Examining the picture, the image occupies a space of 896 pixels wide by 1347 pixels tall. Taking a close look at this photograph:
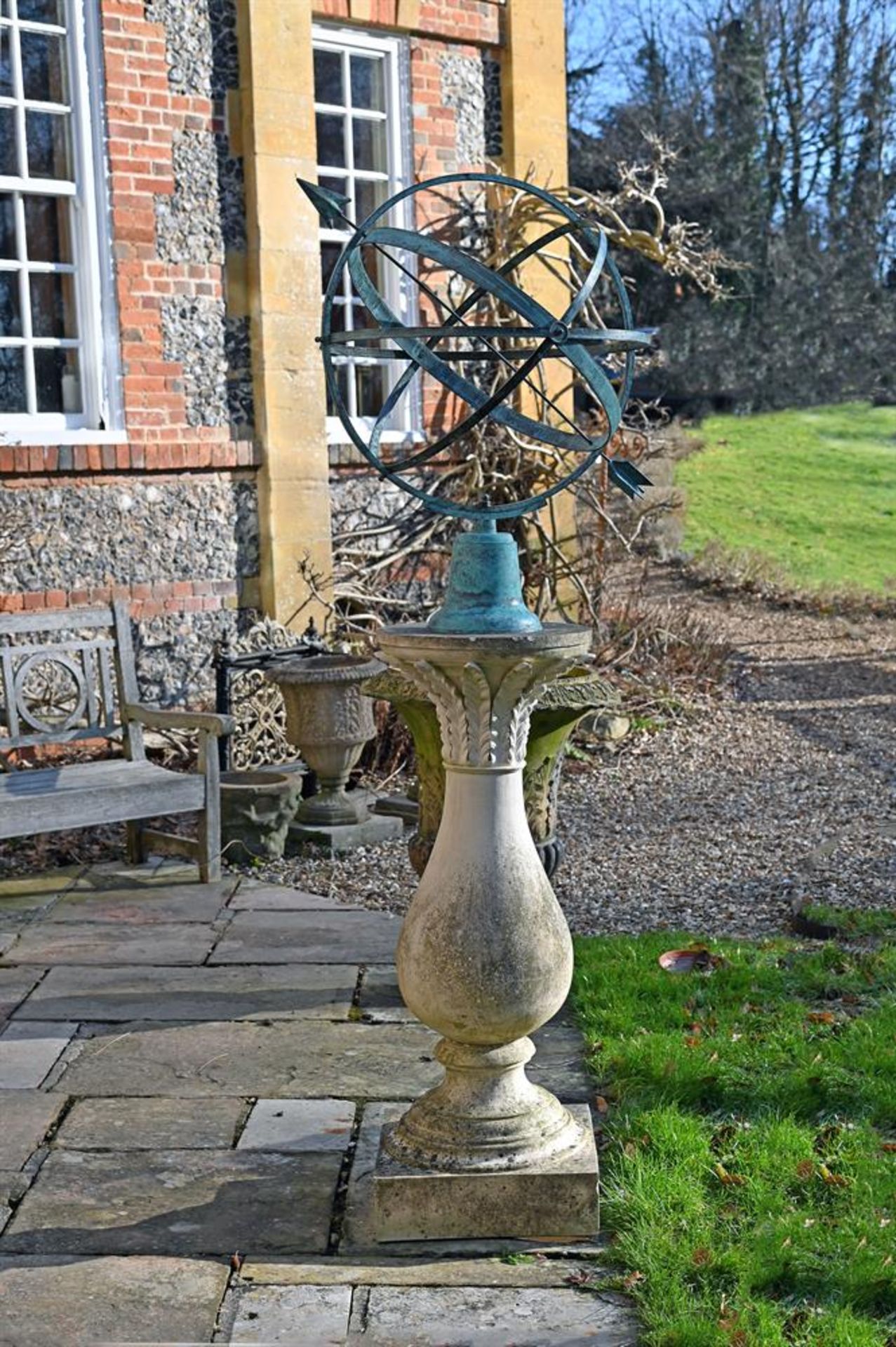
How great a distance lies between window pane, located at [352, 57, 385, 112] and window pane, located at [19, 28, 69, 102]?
2.14 metres

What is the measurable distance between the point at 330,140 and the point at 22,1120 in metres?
7.43

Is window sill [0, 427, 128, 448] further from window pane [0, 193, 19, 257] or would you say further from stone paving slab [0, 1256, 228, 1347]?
stone paving slab [0, 1256, 228, 1347]

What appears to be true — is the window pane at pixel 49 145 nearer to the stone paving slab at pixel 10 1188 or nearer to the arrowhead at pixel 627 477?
the arrowhead at pixel 627 477

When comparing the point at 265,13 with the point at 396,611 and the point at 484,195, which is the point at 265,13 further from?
the point at 396,611

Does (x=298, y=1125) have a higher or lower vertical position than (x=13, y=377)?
lower

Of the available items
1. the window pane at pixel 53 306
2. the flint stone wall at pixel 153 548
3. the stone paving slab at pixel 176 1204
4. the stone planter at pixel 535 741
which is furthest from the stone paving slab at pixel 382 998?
the window pane at pixel 53 306

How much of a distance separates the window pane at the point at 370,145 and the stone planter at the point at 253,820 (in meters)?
4.86

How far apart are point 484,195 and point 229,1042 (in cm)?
732

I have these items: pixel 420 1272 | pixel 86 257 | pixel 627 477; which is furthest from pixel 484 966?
pixel 86 257

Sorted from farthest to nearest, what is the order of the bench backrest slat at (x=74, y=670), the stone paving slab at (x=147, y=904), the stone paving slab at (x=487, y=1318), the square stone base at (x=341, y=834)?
the square stone base at (x=341, y=834), the bench backrest slat at (x=74, y=670), the stone paving slab at (x=147, y=904), the stone paving slab at (x=487, y=1318)

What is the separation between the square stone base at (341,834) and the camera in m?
7.34

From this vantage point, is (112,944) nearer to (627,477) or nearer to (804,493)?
(627,477)

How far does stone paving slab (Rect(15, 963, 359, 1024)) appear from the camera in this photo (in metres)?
5.18

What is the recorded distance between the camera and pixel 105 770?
22.6 feet
